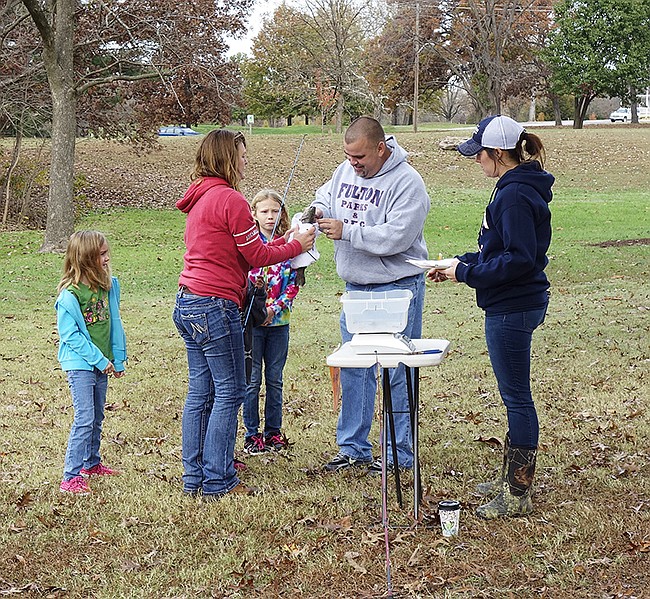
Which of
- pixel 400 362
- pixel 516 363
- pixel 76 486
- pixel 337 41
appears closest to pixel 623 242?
pixel 516 363

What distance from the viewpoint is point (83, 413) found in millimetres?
5676

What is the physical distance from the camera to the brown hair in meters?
4.84

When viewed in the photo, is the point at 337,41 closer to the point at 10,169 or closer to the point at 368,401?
the point at 10,169

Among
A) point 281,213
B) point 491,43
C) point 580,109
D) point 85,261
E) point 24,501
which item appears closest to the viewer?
point 24,501

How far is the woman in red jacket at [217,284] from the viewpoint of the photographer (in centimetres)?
516

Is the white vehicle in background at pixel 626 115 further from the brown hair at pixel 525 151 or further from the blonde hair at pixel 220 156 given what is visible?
the blonde hair at pixel 220 156

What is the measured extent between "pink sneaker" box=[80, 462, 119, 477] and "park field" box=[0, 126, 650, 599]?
0.43 ft

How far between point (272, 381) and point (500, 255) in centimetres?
222

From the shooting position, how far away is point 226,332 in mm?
5199

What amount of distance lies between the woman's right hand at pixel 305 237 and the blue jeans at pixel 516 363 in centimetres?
116

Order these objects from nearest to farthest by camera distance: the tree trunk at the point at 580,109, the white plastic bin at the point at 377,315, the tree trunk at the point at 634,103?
the white plastic bin at the point at 377,315, the tree trunk at the point at 580,109, the tree trunk at the point at 634,103

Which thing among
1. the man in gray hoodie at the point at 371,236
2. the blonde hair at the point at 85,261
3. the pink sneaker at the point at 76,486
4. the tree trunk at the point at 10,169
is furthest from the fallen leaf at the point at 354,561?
the tree trunk at the point at 10,169

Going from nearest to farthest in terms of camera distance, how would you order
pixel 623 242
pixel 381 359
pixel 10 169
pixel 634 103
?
pixel 381 359 < pixel 623 242 < pixel 10 169 < pixel 634 103

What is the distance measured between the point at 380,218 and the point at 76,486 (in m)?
2.41
